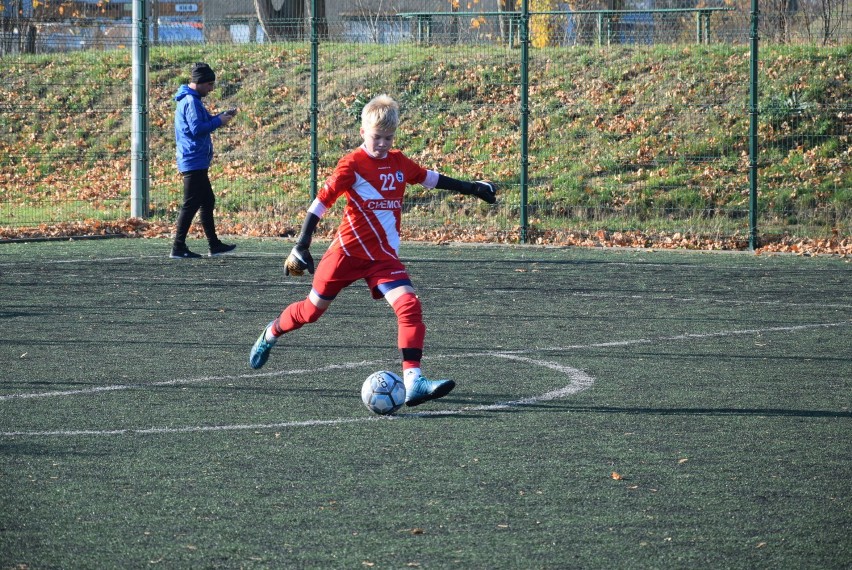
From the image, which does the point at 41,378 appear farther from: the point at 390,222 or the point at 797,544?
the point at 797,544

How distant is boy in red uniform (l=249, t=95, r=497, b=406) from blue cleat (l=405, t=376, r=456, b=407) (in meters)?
0.17

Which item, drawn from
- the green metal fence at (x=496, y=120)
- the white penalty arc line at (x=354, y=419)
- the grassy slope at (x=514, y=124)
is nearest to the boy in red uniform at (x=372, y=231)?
the white penalty arc line at (x=354, y=419)

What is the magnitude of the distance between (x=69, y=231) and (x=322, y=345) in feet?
34.8

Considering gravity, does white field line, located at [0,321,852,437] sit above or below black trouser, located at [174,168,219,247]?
below

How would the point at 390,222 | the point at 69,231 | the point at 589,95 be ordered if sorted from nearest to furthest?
the point at 390,222 < the point at 69,231 < the point at 589,95

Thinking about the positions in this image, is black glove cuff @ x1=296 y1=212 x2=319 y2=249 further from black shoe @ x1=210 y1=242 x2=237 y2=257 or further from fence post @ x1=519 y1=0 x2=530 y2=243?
fence post @ x1=519 y1=0 x2=530 y2=243

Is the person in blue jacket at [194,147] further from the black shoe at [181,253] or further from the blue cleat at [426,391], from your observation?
the blue cleat at [426,391]

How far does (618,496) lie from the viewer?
517cm

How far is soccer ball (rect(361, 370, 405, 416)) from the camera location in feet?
22.0

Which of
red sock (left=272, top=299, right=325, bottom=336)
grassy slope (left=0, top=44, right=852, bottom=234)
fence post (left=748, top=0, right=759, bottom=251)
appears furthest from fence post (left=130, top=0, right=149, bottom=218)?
red sock (left=272, top=299, right=325, bottom=336)

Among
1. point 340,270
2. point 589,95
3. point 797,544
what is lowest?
point 797,544

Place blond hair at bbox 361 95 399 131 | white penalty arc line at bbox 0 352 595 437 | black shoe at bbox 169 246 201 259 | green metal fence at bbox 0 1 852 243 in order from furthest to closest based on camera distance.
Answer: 1. green metal fence at bbox 0 1 852 243
2. black shoe at bbox 169 246 201 259
3. blond hair at bbox 361 95 399 131
4. white penalty arc line at bbox 0 352 595 437

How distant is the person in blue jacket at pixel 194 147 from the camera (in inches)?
579

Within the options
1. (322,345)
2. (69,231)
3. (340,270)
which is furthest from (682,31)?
(340,270)
